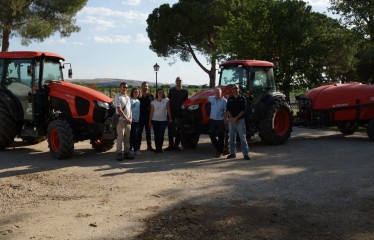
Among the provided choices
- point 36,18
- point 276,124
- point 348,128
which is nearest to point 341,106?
point 348,128

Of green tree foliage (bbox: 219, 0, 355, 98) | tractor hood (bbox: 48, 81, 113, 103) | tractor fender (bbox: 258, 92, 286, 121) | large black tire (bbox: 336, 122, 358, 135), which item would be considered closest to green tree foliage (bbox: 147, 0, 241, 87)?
green tree foliage (bbox: 219, 0, 355, 98)

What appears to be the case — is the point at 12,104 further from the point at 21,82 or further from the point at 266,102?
the point at 266,102

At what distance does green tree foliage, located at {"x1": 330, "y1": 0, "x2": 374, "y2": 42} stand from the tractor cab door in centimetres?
1801

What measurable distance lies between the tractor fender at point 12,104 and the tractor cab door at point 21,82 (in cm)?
9

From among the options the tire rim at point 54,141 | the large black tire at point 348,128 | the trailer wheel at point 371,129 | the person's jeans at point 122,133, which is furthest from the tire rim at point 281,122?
the tire rim at point 54,141

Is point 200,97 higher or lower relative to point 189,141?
higher

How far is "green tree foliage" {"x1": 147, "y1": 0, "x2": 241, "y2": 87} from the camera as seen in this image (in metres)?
32.1

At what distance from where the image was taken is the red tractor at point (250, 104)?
32.7 feet

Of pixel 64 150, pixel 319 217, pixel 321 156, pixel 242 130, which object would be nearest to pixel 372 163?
pixel 321 156

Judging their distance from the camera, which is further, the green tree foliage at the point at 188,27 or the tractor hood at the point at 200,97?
the green tree foliage at the point at 188,27

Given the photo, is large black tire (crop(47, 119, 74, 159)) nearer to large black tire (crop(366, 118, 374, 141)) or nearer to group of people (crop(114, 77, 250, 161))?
group of people (crop(114, 77, 250, 161))

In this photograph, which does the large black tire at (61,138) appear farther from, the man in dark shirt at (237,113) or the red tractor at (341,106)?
the red tractor at (341,106)

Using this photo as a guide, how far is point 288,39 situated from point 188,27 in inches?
519

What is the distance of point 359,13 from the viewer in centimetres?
2264
